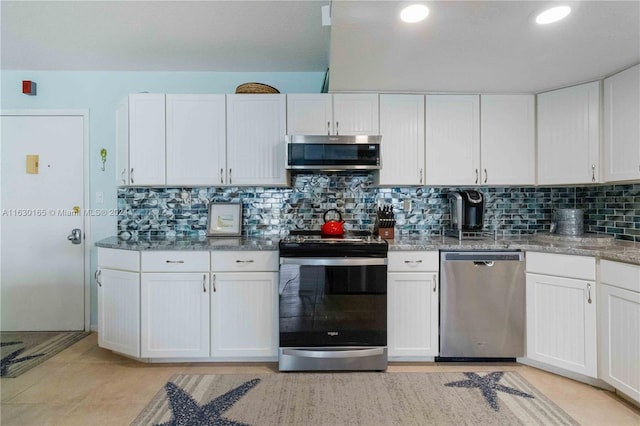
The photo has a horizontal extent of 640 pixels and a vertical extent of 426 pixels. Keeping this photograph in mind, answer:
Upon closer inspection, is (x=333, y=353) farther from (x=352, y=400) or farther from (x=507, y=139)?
(x=507, y=139)

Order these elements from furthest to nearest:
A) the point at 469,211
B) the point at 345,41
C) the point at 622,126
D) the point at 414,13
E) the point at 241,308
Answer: the point at 469,211
the point at 241,308
the point at 622,126
the point at 345,41
the point at 414,13

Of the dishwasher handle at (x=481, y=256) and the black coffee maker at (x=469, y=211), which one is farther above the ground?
the black coffee maker at (x=469, y=211)

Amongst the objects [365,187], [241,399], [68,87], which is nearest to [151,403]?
[241,399]

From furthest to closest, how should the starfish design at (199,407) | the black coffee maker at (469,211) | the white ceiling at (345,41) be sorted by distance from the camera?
the black coffee maker at (469,211) < the starfish design at (199,407) < the white ceiling at (345,41)

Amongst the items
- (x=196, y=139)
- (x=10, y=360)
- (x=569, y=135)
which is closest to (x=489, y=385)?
(x=569, y=135)

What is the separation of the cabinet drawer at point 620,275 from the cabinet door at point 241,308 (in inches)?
83.4

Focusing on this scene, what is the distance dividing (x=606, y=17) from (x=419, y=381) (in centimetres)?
233

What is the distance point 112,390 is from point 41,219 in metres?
1.91

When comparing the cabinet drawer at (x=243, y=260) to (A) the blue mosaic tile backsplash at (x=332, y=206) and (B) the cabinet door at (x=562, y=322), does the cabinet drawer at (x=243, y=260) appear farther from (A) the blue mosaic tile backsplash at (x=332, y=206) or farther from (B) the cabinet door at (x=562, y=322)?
(B) the cabinet door at (x=562, y=322)

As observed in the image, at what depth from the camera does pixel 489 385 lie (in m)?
2.14

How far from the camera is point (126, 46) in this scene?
2629 millimetres

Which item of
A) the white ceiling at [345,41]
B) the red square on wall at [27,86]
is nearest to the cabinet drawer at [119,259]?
the white ceiling at [345,41]

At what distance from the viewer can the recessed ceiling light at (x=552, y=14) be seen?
5.11 feet

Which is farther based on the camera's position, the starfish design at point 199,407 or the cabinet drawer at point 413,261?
the cabinet drawer at point 413,261
